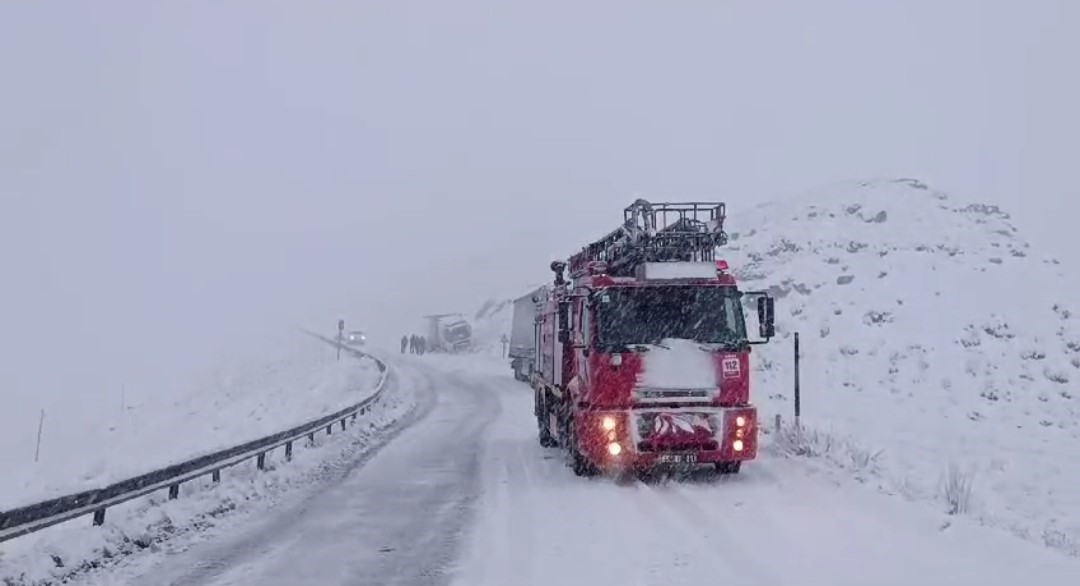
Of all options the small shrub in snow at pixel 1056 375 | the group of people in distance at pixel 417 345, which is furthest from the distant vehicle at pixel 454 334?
the small shrub in snow at pixel 1056 375

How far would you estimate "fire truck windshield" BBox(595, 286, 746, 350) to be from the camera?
11.8 m

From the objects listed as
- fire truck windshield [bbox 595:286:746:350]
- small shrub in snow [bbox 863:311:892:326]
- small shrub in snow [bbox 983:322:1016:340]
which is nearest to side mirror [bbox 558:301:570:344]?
fire truck windshield [bbox 595:286:746:350]

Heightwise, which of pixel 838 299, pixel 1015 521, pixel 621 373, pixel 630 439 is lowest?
pixel 1015 521

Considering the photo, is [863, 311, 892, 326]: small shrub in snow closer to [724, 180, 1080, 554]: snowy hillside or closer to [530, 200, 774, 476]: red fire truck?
[724, 180, 1080, 554]: snowy hillside

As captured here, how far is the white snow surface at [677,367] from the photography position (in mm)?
11398

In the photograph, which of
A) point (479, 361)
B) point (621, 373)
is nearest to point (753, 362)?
point (621, 373)

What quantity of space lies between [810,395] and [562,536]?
51.3ft

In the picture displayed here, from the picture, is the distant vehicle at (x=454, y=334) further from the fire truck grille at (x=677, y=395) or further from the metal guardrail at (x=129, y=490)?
the fire truck grille at (x=677, y=395)

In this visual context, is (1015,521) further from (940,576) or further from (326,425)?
(326,425)

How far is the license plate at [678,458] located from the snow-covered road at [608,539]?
36 centimetres

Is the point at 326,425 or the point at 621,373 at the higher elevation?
the point at 621,373

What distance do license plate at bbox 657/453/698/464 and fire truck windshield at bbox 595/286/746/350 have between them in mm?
1533

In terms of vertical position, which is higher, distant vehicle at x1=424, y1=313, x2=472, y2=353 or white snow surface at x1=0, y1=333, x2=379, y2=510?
distant vehicle at x1=424, y1=313, x2=472, y2=353

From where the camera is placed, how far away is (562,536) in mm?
8633
